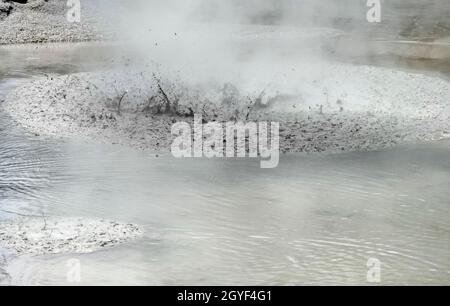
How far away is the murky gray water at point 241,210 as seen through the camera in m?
4.62

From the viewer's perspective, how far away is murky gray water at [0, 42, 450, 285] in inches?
182

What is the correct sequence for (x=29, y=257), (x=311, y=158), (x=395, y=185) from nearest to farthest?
(x=29, y=257), (x=395, y=185), (x=311, y=158)

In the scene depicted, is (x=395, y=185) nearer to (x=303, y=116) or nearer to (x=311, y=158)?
(x=311, y=158)

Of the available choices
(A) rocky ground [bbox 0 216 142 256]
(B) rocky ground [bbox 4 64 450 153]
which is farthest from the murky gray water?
(B) rocky ground [bbox 4 64 450 153]

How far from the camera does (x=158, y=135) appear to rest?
7664 mm
